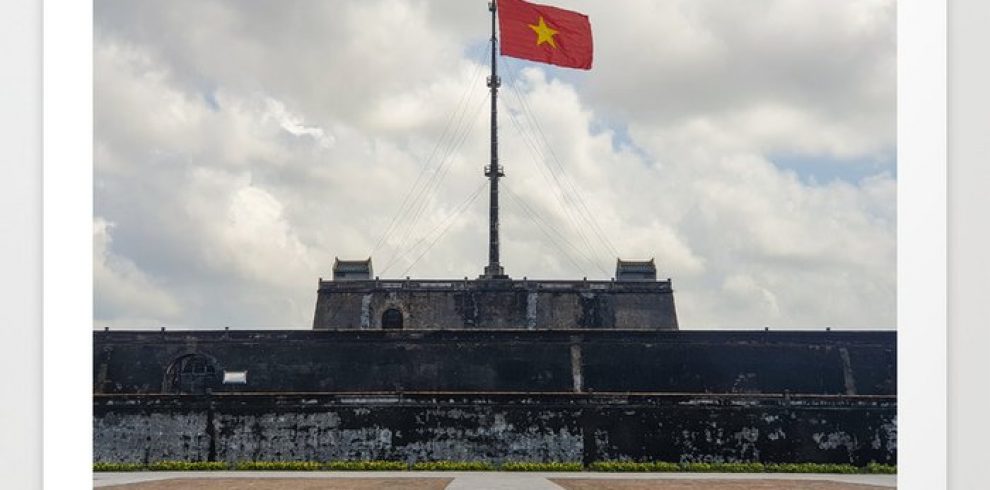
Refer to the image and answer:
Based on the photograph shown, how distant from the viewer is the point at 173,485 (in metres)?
16.2

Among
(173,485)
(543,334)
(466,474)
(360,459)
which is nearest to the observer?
(173,485)

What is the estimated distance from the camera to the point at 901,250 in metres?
6.94

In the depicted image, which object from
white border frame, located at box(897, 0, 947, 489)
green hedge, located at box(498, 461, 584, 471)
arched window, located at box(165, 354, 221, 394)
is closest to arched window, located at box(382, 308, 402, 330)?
arched window, located at box(165, 354, 221, 394)

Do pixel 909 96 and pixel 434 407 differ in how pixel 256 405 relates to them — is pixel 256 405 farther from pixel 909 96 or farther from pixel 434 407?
pixel 909 96

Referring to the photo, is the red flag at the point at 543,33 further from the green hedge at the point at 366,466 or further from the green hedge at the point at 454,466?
the green hedge at the point at 366,466

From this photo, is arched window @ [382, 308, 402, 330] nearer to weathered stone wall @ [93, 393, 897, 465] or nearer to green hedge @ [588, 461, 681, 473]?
weathered stone wall @ [93, 393, 897, 465]

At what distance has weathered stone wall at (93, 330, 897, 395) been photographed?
79.9 ft

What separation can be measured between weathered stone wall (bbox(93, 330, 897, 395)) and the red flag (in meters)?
6.39

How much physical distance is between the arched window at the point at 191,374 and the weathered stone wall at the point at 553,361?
0.86 feet

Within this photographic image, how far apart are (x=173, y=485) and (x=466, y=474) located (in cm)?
490

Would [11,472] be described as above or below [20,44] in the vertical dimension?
below

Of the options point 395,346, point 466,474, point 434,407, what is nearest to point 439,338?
point 395,346

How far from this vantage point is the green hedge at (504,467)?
19.6 metres

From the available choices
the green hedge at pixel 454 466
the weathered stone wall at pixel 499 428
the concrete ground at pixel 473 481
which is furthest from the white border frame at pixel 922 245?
Result: the weathered stone wall at pixel 499 428
